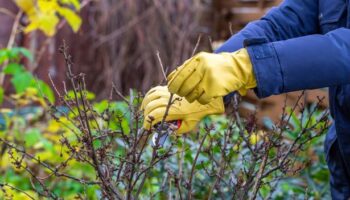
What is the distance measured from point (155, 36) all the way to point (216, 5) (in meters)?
1.10

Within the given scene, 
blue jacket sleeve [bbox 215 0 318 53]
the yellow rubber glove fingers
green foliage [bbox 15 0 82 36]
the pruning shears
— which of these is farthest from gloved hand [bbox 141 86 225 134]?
green foliage [bbox 15 0 82 36]

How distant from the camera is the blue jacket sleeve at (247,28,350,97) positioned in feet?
5.55

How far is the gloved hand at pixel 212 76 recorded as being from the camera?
1641mm

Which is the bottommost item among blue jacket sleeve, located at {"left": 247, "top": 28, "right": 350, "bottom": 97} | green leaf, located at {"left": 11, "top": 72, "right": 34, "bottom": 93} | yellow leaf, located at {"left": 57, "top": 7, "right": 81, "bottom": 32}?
blue jacket sleeve, located at {"left": 247, "top": 28, "right": 350, "bottom": 97}

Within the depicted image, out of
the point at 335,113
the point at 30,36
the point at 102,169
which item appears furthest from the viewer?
the point at 30,36

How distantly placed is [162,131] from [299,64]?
16.6 inches

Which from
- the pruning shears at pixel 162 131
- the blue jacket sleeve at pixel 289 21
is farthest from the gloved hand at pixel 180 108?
the blue jacket sleeve at pixel 289 21

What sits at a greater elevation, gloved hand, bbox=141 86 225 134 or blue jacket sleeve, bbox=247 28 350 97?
gloved hand, bbox=141 86 225 134

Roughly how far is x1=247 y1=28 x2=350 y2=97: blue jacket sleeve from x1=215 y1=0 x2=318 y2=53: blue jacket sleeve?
53 cm

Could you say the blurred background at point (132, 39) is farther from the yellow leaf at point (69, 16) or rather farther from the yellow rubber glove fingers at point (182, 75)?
the yellow rubber glove fingers at point (182, 75)

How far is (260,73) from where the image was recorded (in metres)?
1.68

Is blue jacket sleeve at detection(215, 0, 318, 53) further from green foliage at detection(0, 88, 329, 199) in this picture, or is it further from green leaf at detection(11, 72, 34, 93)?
green leaf at detection(11, 72, 34, 93)

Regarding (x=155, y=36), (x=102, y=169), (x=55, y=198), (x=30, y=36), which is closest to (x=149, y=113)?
(x=102, y=169)

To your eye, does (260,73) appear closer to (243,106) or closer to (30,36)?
(30,36)
